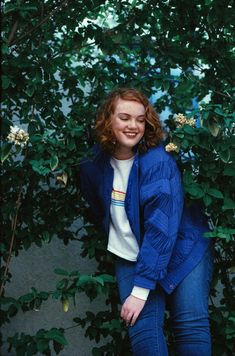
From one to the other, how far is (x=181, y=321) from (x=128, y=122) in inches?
36.6

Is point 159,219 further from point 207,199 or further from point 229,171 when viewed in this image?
point 229,171

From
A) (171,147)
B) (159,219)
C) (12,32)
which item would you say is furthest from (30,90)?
(159,219)

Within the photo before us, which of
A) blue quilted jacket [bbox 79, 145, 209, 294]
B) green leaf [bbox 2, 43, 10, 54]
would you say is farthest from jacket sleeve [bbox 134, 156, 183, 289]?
green leaf [bbox 2, 43, 10, 54]

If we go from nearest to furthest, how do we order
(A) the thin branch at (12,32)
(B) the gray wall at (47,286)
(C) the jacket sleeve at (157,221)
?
(C) the jacket sleeve at (157,221) → (A) the thin branch at (12,32) → (B) the gray wall at (47,286)

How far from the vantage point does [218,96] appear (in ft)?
9.80

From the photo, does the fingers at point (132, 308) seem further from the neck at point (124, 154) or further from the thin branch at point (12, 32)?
the thin branch at point (12, 32)

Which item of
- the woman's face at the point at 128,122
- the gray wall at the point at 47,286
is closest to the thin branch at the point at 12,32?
the woman's face at the point at 128,122

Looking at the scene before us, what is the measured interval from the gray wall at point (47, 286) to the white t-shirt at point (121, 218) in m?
1.26

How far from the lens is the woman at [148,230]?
226 cm

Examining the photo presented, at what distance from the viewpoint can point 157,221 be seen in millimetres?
2262

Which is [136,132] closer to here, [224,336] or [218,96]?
[218,96]

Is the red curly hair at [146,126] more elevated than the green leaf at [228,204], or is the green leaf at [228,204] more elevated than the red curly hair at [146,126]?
the red curly hair at [146,126]

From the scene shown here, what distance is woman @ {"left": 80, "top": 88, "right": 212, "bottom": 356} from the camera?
2.26 meters

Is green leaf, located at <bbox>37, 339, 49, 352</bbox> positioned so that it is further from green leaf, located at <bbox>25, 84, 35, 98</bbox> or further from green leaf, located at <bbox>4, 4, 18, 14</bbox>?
green leaf, located at <bbox>4, 4, 18, 14</bbox>
